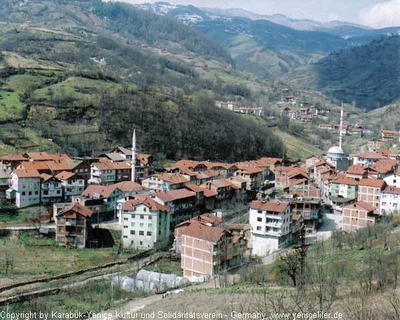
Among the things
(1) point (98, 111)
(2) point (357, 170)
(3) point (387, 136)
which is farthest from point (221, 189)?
(3) point (387, 136)

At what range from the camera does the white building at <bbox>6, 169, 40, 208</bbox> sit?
25578 mm

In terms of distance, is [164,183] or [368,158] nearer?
[164,183]

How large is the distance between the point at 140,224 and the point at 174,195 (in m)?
3.07

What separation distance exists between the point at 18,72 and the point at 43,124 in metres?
11.5

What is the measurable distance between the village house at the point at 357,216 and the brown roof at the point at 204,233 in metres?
7.64

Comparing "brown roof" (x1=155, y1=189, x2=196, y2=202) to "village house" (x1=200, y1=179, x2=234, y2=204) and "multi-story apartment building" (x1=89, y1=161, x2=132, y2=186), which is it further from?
"multi-story apartment building" (x1=89, y1=161, x2=132, y2=186)

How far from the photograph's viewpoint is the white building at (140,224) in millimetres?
22328

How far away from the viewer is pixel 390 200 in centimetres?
2667

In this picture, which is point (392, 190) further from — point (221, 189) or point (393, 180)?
point (221, 189)

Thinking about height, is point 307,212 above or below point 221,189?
above

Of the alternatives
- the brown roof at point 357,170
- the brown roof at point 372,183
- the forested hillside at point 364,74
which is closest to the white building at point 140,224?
the brown roof at point 372,183

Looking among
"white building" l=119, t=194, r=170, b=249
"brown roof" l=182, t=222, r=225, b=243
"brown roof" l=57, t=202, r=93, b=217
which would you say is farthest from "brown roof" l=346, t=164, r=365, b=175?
"brown roof" l=57, t=202, r=93, b=217

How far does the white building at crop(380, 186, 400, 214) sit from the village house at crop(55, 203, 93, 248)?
558 inches

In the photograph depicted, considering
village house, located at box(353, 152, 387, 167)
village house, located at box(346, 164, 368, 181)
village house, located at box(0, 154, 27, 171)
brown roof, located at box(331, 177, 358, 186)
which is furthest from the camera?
village house, located at box(353, 152, 387, 167)
